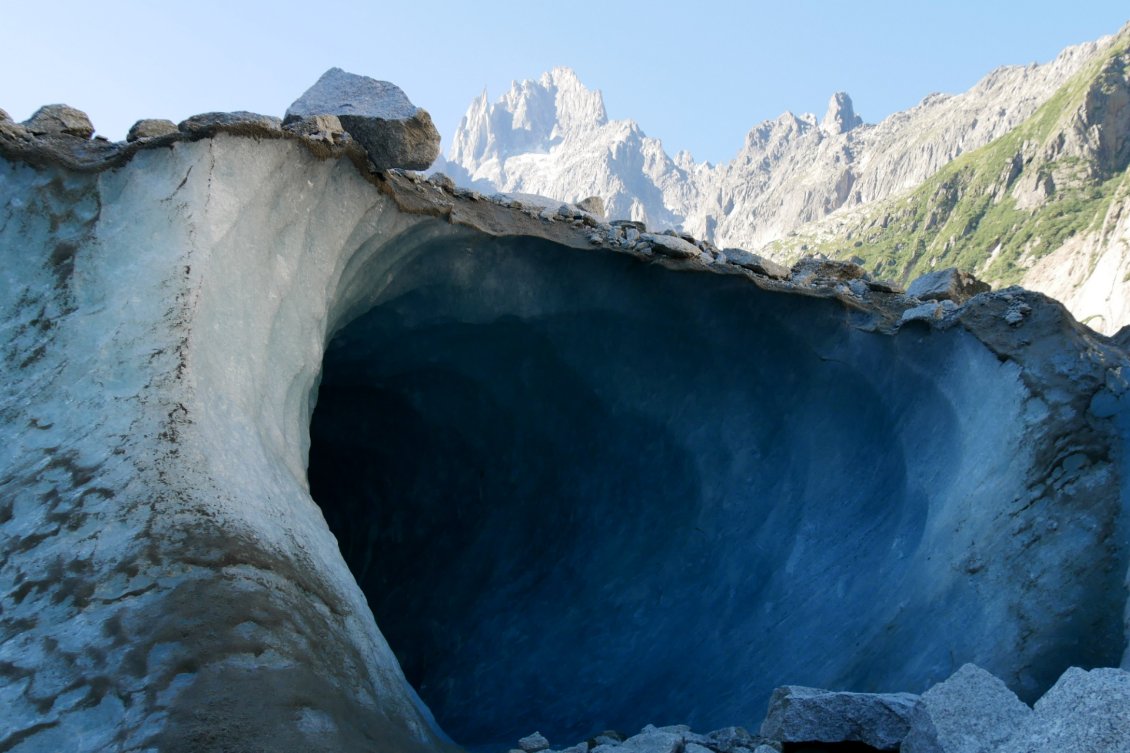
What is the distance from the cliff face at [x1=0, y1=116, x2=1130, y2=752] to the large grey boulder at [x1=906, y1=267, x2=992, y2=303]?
0.41 meters

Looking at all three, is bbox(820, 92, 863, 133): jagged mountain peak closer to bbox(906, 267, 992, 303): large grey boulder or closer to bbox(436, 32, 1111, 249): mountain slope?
bbox(436, 32, 1111, 249): mountain slope

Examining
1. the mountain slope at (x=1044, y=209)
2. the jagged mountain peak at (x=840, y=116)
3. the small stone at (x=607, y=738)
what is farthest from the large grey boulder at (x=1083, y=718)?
the jagged mountain peak at (x=840, y=116)

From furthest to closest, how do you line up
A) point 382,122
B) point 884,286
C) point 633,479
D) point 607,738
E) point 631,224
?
point 633,479, point 631,224, point 884,286, point 382,122, point 607,738

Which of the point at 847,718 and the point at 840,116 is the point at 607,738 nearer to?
the point at 847,718

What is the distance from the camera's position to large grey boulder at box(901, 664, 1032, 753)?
3148mm

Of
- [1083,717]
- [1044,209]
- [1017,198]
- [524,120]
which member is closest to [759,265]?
[1083,717]

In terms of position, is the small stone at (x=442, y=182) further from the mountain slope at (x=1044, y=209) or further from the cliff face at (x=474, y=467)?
the mountain slope at (x=1044, y=209)

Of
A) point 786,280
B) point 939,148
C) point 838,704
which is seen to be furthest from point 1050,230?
point 838,704

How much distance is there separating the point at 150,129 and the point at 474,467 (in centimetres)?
372

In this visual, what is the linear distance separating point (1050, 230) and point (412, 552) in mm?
54682

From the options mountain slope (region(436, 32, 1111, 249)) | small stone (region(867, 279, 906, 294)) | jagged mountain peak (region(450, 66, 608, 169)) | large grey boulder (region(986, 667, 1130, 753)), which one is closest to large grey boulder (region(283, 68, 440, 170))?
small stone (region(867, 279, 906, 294))

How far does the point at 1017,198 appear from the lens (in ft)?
191

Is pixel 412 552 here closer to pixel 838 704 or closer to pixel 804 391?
pixel 804 391

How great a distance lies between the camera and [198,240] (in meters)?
4.14
